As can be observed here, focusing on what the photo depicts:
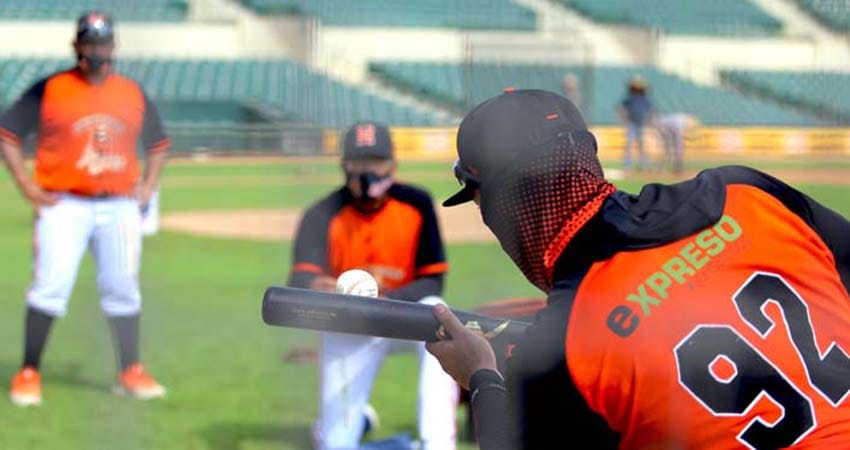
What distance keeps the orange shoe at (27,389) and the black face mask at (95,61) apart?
1.26 m

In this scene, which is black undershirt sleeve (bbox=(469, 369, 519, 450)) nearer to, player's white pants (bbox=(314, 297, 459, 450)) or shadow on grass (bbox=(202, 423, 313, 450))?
player's white pants (bbox=(314, 297, 459, 450))

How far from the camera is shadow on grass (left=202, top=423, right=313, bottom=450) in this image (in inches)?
185

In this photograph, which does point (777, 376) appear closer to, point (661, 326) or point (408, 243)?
point (661, 326)

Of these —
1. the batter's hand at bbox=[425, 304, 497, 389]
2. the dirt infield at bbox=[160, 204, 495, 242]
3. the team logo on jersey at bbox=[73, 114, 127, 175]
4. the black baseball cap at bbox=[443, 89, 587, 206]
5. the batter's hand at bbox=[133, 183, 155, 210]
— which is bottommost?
the dirt infield at bbox=[160, 204, 495, 242]

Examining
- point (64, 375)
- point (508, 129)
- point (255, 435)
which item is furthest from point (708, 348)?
point (64, 375)

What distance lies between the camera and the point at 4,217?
12734 millimetres

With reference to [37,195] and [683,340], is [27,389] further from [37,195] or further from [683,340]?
[683,340]

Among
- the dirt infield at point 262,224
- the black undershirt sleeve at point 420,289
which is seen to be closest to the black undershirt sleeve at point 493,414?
the black undershirt sleeve at point 420,289

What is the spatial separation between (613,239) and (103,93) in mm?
3866

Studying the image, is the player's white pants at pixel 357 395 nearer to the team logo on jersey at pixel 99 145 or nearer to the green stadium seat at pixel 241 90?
the green stadium seat at pixel 241 90

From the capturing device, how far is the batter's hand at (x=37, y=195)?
525cm

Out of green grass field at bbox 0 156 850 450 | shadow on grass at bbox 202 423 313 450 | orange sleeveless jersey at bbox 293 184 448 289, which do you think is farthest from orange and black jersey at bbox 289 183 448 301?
shadow on grass at bbox 202 423 313 450

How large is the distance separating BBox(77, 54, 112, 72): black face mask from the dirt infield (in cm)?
526

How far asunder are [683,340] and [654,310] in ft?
0.19
